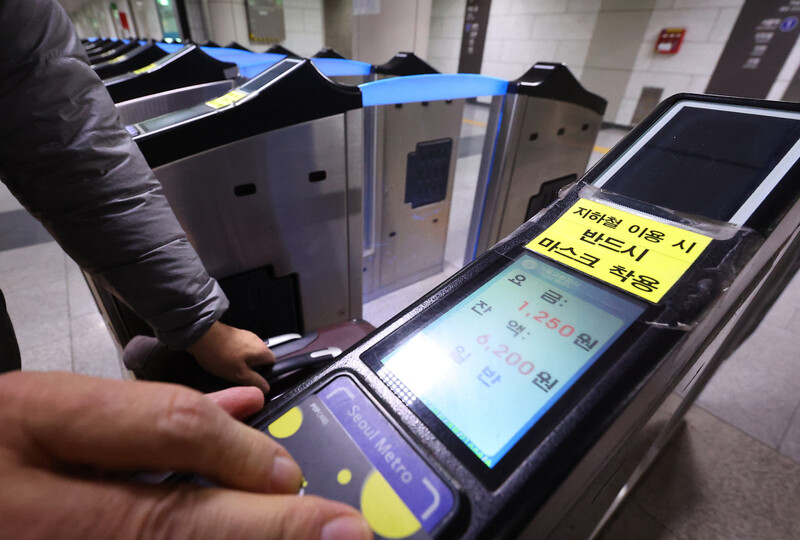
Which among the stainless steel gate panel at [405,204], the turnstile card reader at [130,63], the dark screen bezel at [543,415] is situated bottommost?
the stainless steel gate panel at [405,204]

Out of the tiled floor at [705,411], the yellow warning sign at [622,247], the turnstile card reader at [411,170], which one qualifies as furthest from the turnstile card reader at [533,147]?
the yellow warning sign at [622,247]

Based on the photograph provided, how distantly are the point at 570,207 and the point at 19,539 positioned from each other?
0.61 m

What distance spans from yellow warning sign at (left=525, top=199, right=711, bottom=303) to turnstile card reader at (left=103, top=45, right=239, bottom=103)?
1.57 m

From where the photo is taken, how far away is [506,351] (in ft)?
1.43

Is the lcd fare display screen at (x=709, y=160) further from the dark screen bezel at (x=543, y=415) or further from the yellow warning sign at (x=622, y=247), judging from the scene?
the dark screen bezel at (x=543, y=415)

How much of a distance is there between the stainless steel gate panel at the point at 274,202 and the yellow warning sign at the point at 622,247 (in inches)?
28.9

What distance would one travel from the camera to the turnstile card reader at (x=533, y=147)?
5.59 feet

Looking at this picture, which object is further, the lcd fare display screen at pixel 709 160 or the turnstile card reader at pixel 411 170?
the turnstile card reader at pixel 411 170

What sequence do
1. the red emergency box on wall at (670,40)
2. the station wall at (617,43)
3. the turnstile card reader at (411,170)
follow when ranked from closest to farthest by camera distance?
the turnstile card reader at (411,170)
the station wall at (617,43)
the red emergency box on wall at (670,40)

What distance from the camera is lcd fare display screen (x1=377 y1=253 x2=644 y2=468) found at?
38 centimetres

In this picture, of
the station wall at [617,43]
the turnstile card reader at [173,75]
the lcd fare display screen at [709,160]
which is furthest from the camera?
the station wall at [617,43]

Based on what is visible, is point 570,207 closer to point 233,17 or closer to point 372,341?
point 372,341

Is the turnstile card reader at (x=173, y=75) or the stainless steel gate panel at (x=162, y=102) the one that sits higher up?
the turnstile card reader at (x=173, y=75)

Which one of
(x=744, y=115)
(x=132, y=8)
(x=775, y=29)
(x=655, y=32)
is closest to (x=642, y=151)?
(x=744, y=115)
